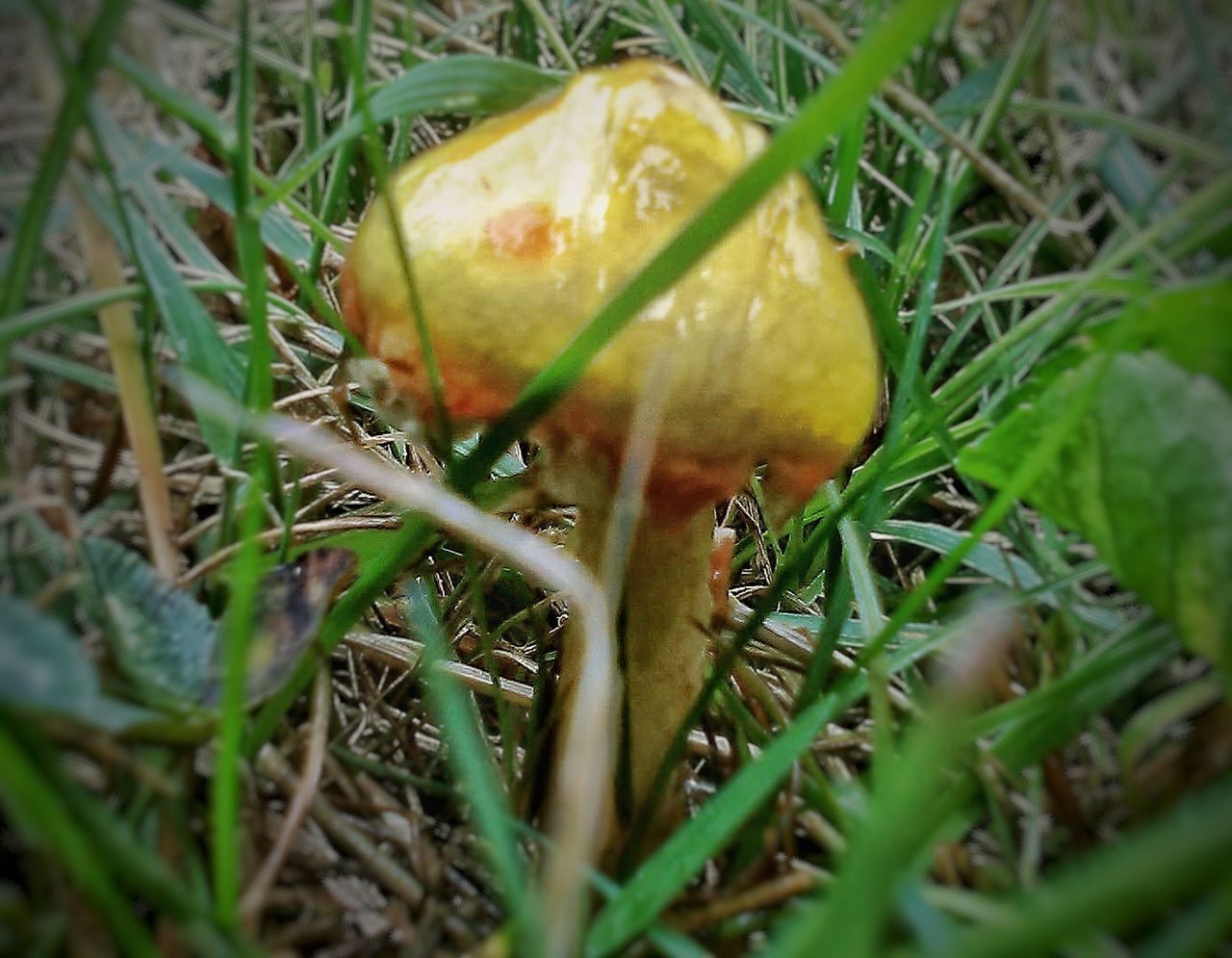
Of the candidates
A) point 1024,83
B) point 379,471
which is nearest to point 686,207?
point 379,471

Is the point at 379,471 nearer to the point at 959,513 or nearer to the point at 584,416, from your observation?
the point at 584,416

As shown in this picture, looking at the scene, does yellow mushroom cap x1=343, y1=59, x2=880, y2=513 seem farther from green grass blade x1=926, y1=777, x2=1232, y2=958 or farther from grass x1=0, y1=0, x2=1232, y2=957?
green grass blade x1=926, y1=777, x2=1232, y2=958

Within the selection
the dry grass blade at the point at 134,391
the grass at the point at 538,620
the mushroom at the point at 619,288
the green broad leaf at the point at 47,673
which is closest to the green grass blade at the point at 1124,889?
the grass at the point at 538,620

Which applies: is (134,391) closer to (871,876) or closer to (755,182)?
(755,182)

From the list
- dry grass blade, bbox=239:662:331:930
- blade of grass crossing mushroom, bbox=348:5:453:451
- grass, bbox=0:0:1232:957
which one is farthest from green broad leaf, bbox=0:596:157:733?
blade of grass crossing mushroom, bbox=348:5:453:451

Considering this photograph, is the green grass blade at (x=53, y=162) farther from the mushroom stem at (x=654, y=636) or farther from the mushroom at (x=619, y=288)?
the mushroom stem at (x=654, y=636)
